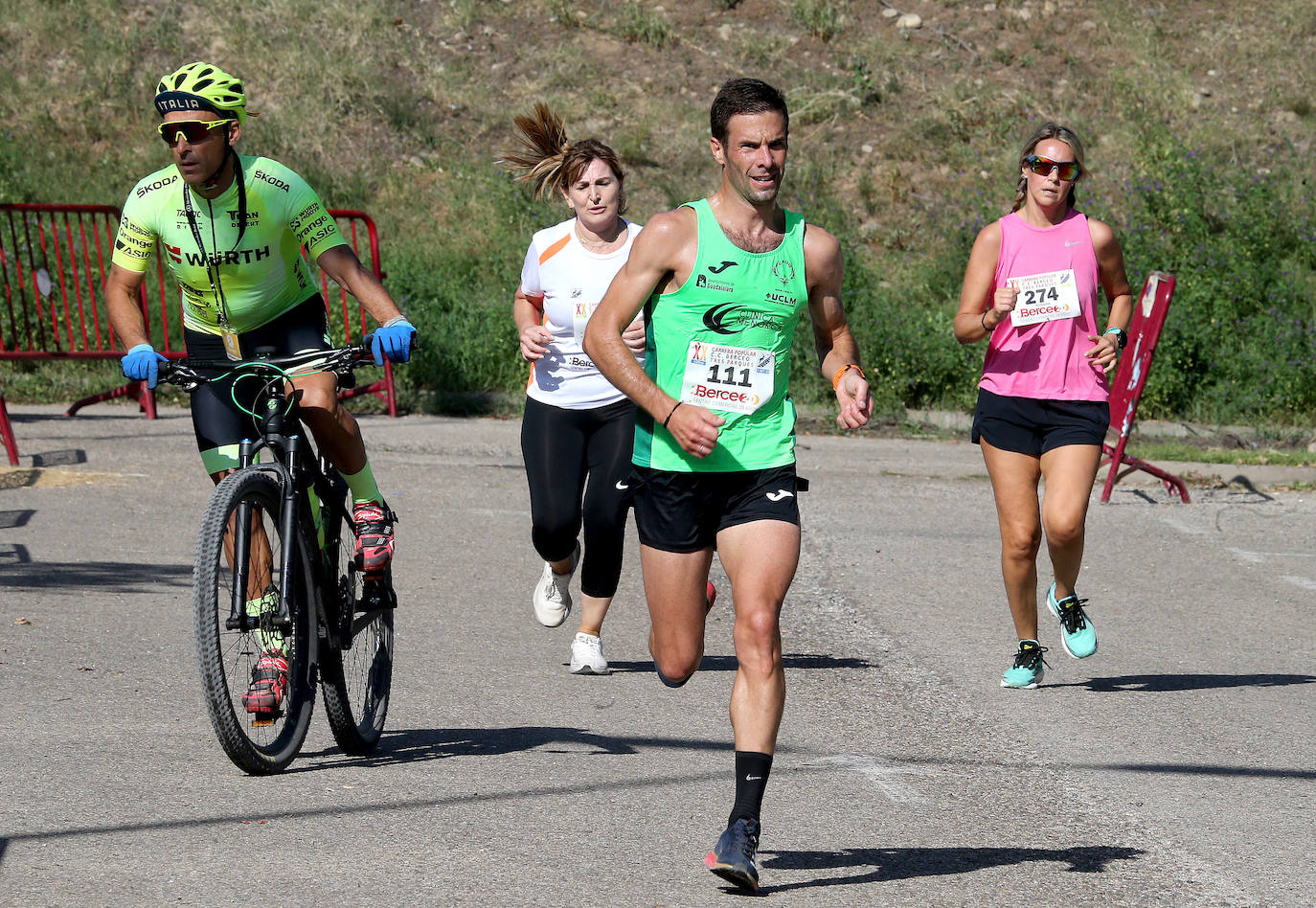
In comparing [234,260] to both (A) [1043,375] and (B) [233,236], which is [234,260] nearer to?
(B) [233,236]

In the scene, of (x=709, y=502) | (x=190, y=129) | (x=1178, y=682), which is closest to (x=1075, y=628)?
(x=1178, y=682)

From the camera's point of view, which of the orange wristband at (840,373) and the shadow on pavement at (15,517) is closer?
the orange wristband at (840,373)

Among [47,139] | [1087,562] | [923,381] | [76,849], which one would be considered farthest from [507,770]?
[47,139]

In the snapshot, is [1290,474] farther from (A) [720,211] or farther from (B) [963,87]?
(B) [963,87]

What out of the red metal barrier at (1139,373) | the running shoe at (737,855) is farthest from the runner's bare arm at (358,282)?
the red metal barrier at (1139,373)

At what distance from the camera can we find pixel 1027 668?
658 centimetres

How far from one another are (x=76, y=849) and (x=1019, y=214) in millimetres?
4590

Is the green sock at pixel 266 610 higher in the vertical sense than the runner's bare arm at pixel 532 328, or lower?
lower

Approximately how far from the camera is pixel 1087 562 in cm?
932

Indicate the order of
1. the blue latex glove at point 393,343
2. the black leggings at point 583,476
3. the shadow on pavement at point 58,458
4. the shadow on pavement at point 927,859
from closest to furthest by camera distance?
the shadow on pavement at point 927,859, the blue latex glove at point 393,343, the black leggings at point 583,476, the shadow on pavement at point 58,458

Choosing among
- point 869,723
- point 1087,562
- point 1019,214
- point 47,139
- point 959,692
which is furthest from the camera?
point 47,139

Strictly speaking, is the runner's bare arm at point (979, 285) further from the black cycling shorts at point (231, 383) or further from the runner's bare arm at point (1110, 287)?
the black cycling shorts at point (231, 383)

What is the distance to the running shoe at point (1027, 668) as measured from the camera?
21.5 ft

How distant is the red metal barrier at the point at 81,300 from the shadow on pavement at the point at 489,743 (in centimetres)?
833
